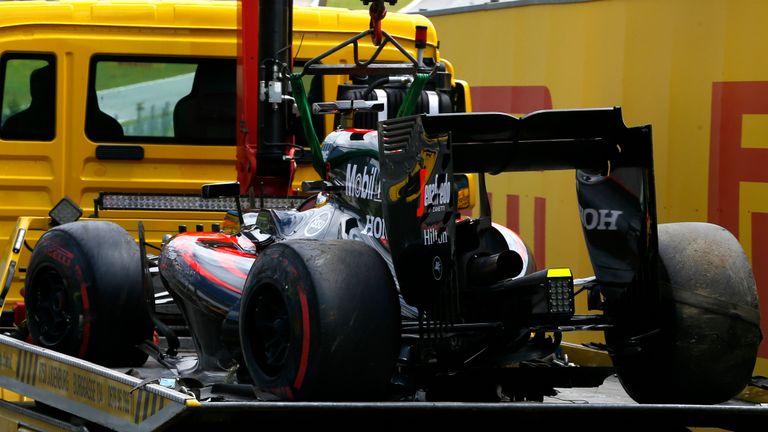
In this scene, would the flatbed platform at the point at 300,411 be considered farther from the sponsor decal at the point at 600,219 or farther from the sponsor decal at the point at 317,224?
the sponsor decal at the point at 317,224

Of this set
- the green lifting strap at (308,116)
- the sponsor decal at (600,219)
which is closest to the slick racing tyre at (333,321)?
the green lifting strap at (308,116)

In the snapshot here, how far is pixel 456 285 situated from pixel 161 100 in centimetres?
410

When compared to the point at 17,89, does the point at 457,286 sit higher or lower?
lower

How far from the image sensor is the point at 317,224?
6.17 m

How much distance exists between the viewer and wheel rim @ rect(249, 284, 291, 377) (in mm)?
5270

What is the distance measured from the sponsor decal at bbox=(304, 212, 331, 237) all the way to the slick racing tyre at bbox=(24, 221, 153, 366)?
88 cm

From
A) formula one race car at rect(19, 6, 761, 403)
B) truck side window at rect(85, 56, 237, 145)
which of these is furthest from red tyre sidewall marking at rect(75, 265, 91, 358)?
truck side window at rect(85, 56, 237, 145)

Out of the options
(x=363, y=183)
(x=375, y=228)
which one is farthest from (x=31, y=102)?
(x=375, y=228)

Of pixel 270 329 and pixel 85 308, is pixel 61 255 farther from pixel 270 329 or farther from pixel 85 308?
pixel 270 329

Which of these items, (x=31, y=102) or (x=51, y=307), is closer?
(x=51, y=307)

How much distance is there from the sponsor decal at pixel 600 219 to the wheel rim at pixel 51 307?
90.8 inches

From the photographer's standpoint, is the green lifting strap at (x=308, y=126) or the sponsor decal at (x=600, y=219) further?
the green lifting strap at (x=308, y=126)

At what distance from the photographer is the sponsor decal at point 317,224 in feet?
20.1

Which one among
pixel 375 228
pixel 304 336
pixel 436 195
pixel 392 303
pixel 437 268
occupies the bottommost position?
pixel 304 336
